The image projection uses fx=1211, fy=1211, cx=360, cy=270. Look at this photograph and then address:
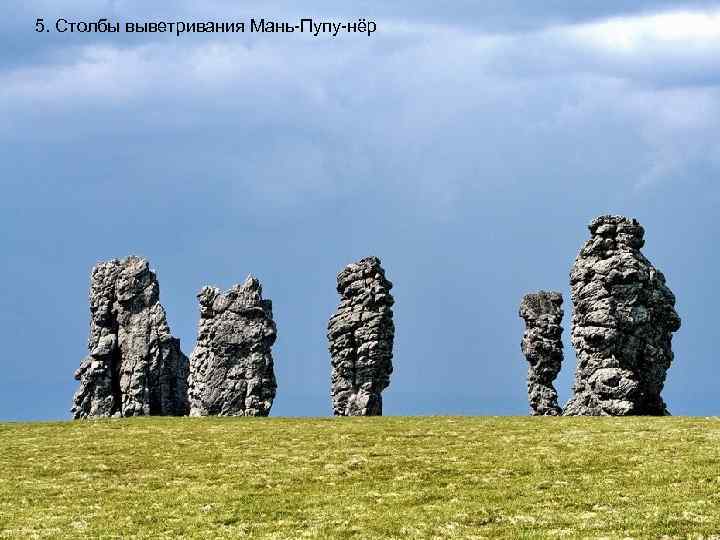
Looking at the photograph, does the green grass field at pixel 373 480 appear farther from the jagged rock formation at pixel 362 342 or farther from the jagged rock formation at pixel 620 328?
the jagged rock formation at pixel 362 342

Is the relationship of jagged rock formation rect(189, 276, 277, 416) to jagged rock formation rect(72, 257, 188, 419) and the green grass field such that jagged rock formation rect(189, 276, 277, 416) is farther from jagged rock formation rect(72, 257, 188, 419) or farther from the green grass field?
the green grass field

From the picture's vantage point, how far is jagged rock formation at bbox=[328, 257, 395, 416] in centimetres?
7988

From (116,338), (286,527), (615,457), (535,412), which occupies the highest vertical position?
(116,338)

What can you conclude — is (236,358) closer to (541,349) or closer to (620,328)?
(541,349)

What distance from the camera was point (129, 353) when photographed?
3376 inches

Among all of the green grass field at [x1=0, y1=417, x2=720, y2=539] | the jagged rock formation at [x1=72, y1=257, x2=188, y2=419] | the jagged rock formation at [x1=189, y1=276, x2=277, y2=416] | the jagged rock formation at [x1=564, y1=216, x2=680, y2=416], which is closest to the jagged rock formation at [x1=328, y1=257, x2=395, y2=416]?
the jagged rock formation at [x1=189, y1=276, x2=277, y2=416]

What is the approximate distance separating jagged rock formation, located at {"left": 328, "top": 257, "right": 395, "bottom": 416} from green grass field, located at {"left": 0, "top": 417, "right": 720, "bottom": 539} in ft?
46.4

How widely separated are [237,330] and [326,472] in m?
31.8

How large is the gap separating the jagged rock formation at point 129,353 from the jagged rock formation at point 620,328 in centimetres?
2828

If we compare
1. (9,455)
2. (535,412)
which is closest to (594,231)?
(535,412)

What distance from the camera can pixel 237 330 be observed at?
79.9 metres

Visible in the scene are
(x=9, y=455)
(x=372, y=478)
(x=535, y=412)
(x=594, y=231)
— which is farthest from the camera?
(x=535, y=412)

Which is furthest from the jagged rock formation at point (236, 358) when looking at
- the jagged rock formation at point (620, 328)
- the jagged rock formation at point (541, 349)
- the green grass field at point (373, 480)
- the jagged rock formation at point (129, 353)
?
the jagged rock formation at point (620, 328)

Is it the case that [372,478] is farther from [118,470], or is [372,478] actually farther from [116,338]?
[116,338]
